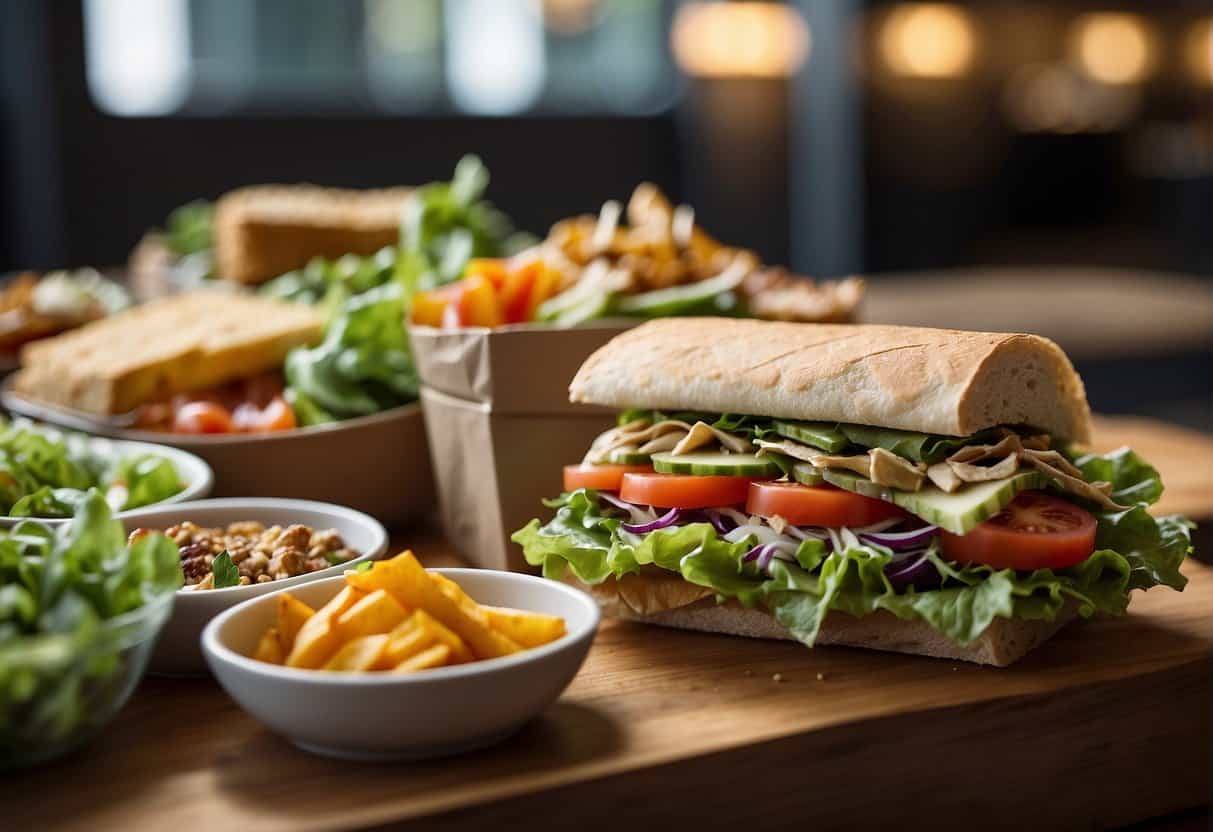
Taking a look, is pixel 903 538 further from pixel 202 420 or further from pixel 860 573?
pixel 202 420

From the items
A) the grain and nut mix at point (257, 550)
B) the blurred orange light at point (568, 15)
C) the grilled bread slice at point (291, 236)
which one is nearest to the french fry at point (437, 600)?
the grain and nut mix at point (257, 550)

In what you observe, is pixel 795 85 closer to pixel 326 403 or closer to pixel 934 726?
pixel 326 403

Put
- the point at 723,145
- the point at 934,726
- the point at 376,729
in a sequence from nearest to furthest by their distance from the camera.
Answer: the point at 376,729 → the point at 934,726 → the point at 723,145

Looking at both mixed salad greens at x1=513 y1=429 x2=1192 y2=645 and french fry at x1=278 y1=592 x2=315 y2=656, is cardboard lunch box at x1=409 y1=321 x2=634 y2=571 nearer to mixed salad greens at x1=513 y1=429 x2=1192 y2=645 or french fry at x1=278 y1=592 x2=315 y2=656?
mixed salad greens at x1=513 y1=429 x2=1192 y2=645

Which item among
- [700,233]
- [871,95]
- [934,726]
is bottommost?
[934,726]

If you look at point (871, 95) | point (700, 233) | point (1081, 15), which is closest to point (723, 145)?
point (871, 95)

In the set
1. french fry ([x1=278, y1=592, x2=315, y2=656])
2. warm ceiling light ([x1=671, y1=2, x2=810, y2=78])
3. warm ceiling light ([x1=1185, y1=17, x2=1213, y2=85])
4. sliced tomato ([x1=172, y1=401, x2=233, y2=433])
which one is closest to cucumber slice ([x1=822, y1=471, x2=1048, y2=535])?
french fry ([x1=278, y1=592, x2=315, y2=656])

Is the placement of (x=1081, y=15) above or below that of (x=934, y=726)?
above

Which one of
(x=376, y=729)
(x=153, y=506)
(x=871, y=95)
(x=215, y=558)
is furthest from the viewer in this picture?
(x=871, y=95)
